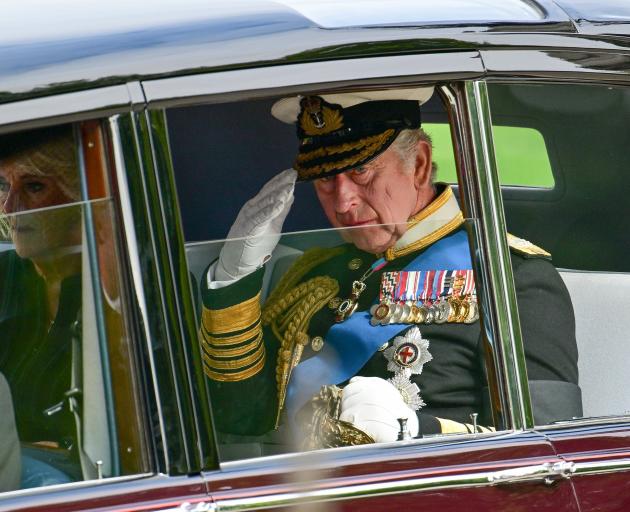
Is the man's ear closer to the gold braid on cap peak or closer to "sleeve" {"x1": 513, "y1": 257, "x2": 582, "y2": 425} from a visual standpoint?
the gold braid on cap peak

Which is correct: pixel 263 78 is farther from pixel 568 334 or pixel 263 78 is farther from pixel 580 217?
pixel 580 217

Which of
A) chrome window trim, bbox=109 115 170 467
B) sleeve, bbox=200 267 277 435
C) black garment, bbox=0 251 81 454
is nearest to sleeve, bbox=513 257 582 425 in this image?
sleeve, bbox=200 267 277 435

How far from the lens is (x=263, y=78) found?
2344mm

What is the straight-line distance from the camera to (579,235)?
13.4ft

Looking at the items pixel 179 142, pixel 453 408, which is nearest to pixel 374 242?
pixel 453 408

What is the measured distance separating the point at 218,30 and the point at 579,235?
6.36 feet

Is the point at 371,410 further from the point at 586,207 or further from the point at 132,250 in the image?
the point at 586,207

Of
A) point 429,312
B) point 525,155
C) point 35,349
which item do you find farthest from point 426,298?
point 525,155

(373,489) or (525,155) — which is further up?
(525,155)

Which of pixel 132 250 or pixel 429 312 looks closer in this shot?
pixel 132 250

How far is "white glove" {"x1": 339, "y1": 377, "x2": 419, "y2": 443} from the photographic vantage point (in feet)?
8.23

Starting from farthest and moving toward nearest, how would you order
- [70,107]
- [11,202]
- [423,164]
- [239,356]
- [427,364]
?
[423,164] < [427,364] < [239,356] < [11,202] < [70,107]

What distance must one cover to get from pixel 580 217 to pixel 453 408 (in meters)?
1.65

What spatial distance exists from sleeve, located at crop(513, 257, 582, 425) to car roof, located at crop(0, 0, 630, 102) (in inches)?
25.9
